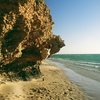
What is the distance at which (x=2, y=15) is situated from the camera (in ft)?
55.1

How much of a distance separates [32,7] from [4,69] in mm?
6726

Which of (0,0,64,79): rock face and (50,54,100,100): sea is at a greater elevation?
(0,0,64,79): rock face

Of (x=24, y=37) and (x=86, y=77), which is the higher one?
(x=24, y=37)

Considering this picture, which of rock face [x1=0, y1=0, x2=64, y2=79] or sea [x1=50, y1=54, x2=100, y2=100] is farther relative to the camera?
sea [x1=50, y1=54, x2=100, y2=100]

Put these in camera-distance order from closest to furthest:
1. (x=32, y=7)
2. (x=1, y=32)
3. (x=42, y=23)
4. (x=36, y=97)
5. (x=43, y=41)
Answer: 1. (x=1, y=32)
2. (x=36, y=97)
3. (x=32, y=7)
4. (x=42, y=23)
5. (x=43, y=41)

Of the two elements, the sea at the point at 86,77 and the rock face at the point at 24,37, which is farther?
the sea at the point at 86,77

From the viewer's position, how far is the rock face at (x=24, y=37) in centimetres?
1719

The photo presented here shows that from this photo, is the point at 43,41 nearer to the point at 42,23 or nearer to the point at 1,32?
the point at 42,23

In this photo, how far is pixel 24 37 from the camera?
61.3ft

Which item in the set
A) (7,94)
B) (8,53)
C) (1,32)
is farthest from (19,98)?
(1,32)

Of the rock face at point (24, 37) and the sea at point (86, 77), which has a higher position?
the rock face at point (24, 37)

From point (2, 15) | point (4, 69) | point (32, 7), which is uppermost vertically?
point (32, 7)

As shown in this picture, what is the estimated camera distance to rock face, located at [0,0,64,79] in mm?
17188

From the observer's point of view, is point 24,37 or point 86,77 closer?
point 24,37
